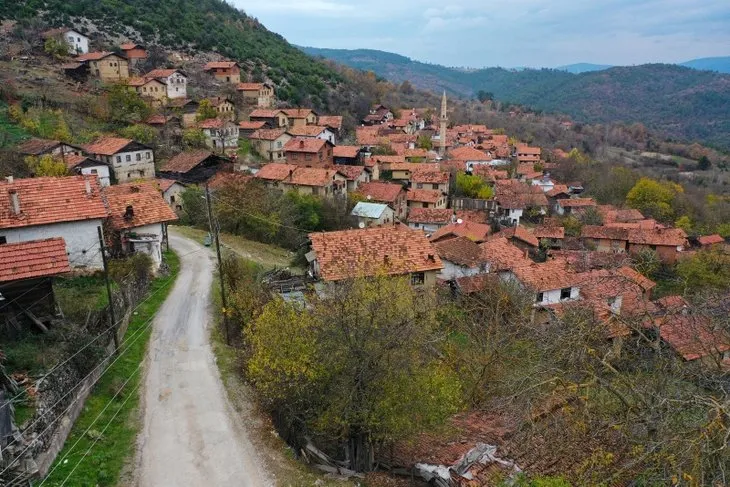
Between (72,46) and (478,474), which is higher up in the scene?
(72,46)

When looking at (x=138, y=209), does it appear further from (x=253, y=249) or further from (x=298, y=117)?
(x=298, y=117)

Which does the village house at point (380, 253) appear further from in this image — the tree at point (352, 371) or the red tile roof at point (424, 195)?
the red tile roof at point (424, 195)

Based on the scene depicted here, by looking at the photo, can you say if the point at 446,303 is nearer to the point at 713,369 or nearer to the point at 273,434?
the point at 273,434

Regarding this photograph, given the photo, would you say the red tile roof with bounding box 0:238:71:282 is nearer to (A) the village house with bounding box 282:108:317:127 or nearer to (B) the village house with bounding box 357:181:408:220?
(B) the village house with bounding box 357:181:408:220

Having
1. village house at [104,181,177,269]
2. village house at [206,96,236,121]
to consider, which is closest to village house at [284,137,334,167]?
village house at [206,96,236,121]

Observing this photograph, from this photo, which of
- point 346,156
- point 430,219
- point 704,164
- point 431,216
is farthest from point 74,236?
point 704,164

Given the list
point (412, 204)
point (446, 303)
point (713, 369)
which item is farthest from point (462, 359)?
point (412, 204)

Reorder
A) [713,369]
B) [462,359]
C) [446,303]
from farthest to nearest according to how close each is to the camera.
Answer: [446,303] < [462,359] < [713,369]
